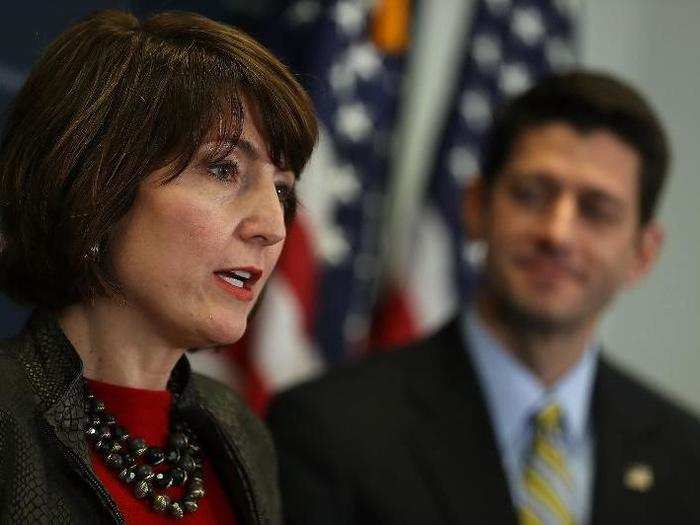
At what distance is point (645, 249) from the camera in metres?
1.88

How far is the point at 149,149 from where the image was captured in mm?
768

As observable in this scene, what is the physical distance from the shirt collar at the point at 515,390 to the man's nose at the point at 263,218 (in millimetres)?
931

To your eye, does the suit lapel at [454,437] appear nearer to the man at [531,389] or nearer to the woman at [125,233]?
the man at [531,389]

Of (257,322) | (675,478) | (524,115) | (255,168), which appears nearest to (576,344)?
(675,478)

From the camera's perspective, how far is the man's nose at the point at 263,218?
0.80 metres

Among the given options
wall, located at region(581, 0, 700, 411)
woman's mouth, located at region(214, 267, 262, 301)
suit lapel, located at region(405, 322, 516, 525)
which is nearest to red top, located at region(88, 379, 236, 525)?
woman's mouth, located at region(214, 267, 262, 301)

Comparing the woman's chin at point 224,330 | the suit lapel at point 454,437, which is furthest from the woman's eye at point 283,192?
the suit lapel at point 454,437

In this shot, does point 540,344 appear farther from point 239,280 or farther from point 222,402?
point 239,280

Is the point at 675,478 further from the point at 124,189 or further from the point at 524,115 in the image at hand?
the point at 124,189

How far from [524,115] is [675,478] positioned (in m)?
0.63

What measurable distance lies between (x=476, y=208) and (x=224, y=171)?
3.76 feet

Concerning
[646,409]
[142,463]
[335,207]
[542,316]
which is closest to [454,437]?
[542,316]

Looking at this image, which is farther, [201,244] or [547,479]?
[547,479]

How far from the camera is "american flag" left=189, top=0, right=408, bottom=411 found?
210 cm
